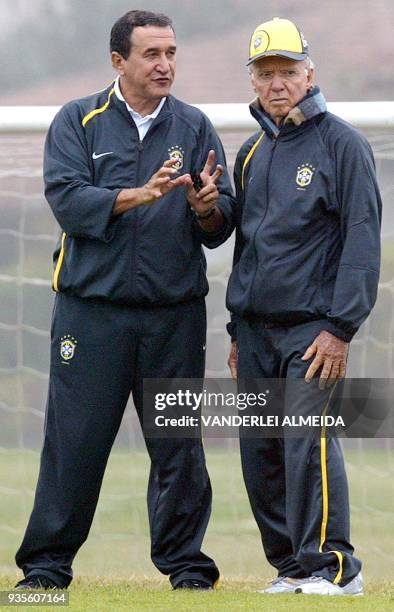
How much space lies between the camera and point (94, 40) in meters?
18.3

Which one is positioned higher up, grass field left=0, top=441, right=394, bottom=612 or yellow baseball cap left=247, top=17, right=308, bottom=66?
yellow baseball cap left=247, top=17, right=308, bottom=66

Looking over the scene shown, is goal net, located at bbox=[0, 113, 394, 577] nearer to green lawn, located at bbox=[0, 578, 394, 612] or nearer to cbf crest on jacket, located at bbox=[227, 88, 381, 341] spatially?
green lawn, located at bbox=[0, 578, 394, 612]

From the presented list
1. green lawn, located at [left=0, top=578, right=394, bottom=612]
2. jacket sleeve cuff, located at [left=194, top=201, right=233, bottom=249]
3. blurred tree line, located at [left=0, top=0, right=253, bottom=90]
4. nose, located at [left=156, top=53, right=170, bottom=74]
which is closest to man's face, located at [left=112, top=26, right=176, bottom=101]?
nose, located at [left=156, top=53, right=170, bottom=74]

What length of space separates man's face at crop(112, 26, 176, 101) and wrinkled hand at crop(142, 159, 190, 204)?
1.07 ft

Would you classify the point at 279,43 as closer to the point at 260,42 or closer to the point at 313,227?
the point at 260,42

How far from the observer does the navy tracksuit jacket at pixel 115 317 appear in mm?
5113

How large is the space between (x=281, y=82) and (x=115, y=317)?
881 mm

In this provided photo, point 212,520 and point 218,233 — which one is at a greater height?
point 218,233

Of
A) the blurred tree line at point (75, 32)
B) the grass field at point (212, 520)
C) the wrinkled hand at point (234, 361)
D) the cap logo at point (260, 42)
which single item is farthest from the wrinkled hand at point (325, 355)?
the blurred tree line at point (75, 32)

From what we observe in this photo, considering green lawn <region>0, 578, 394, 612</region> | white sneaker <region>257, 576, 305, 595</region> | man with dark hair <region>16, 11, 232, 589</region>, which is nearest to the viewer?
green lawn <region>0, 578, 394, 612</region>

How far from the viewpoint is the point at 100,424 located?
5.21 meters

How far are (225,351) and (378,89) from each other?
1118 cm

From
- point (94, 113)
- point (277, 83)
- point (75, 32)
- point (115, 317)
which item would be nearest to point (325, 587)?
point (115, 317)

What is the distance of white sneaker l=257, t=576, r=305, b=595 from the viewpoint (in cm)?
499
